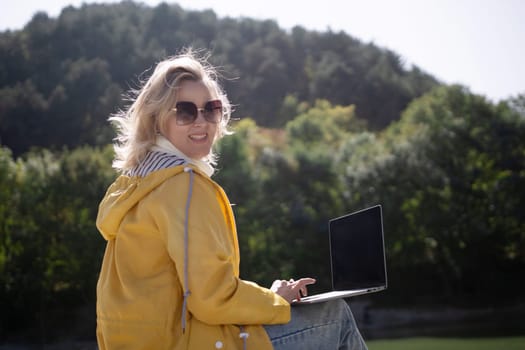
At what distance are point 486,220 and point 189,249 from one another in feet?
76.3

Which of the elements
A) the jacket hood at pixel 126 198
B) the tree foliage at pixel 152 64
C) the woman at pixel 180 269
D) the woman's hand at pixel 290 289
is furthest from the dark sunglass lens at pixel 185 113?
the tree foliage at pixel 152 64

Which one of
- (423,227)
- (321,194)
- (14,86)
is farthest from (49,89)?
(423,227)

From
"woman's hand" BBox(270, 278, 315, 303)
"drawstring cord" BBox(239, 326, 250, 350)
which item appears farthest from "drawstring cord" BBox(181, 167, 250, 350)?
"woman's hand" BBox(270, 278, 315, 303)

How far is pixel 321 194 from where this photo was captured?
25922mm

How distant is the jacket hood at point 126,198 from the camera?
2.08 m

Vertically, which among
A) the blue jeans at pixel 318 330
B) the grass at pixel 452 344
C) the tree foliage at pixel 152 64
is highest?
the tree foliage at pixel 152 64

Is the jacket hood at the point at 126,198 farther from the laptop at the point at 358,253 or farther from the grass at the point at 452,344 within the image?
the grass at the point at 452,344

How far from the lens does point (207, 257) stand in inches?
76.6

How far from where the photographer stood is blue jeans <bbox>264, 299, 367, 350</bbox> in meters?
2.12

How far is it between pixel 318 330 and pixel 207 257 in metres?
0.46

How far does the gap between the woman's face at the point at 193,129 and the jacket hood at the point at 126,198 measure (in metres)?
0.20

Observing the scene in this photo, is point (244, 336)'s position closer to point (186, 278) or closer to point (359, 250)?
point (186, 278)

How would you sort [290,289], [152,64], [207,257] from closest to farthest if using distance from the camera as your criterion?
1. [207,257]
2. [290,289]
3. [152,64]

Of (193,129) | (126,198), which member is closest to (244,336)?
(126,198)
